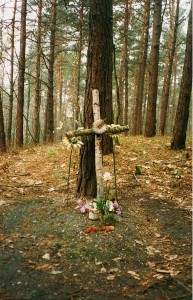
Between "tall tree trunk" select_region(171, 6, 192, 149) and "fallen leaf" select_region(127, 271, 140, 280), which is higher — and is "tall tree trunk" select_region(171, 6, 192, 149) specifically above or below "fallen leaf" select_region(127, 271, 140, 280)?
above

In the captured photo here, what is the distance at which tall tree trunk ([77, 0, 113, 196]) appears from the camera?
4.53 metres

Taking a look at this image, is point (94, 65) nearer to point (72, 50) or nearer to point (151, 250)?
point (151, 250)

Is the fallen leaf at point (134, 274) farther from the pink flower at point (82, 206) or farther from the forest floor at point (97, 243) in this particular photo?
the pink flower at point (82, 206)

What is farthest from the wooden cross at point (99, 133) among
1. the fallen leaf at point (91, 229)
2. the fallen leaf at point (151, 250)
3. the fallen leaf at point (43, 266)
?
the fallen leaf at point (43, 266)

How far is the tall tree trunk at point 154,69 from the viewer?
10875 mm

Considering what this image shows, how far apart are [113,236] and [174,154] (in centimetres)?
472

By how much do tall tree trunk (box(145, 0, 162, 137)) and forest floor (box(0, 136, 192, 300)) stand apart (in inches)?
210

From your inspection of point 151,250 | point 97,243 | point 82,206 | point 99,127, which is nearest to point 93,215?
point 82,206

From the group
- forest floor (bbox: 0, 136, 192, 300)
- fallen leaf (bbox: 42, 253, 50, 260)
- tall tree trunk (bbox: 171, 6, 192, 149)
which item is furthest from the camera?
tall tree trunk (bbox: 171, 6, 192, 149)

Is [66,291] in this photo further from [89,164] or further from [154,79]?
[154,79]

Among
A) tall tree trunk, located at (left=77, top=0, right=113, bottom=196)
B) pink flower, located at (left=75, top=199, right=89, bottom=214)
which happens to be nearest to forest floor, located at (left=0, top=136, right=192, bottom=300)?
pink flower, located at (left=75, top=199, right=89, bottom=214)

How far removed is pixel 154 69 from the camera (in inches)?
437

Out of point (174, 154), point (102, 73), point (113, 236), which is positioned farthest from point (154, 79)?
point (113, 236)

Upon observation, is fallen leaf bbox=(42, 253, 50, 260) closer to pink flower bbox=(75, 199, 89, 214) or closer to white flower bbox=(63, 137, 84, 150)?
pink flower bbox=(75, 199, 89, 214)
